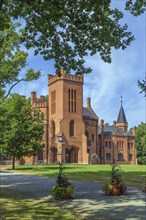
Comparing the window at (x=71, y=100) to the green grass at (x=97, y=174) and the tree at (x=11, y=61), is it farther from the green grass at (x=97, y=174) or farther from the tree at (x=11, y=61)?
the tree at (x=11, y=61)

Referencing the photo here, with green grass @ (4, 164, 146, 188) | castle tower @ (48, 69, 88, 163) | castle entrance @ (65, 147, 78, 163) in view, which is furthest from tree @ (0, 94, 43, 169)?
castle entrance @ (65, 147, 78, 163)

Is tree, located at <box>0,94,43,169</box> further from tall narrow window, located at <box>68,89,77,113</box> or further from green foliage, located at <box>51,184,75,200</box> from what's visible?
tall narrow window, located at <box>68,89,77,113</box>

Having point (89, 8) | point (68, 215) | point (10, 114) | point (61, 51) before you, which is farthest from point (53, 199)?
point (10, 114)

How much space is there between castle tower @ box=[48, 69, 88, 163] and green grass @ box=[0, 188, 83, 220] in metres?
51.1

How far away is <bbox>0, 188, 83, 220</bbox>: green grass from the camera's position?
33.4 ft

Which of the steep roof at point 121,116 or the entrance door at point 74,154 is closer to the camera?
the entrance door at point 74,154

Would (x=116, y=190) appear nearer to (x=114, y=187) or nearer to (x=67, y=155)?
(x=114, y=187)

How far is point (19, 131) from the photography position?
37.2m

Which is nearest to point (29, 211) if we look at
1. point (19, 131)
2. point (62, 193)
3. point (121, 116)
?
point (62, 193)

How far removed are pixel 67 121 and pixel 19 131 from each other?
1255 inches

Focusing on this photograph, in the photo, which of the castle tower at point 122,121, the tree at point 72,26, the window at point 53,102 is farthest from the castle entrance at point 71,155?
the tree at point 72,26

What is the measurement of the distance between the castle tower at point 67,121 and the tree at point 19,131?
86.2ft

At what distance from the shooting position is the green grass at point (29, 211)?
33.4 ft

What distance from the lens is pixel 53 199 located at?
13.7 m
